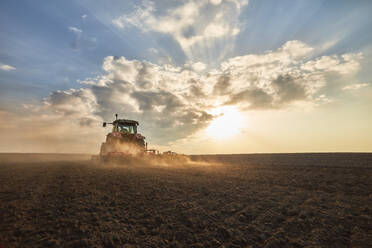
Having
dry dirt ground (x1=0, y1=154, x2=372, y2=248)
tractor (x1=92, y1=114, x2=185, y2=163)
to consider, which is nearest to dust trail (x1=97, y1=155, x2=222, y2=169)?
tractor (x1=92, y1=114, x2=185, y2=163)

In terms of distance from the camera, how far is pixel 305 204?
491cm

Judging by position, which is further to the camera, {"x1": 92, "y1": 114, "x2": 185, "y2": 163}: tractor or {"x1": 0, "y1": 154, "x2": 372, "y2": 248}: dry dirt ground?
{"x1": 92, "y1": 114, "x2": 185, "y2": 163}: tractor

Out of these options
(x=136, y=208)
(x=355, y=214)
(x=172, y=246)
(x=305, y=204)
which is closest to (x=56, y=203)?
(x=136, y=208)

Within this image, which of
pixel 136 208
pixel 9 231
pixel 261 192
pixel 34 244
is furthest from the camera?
pixel 261 192

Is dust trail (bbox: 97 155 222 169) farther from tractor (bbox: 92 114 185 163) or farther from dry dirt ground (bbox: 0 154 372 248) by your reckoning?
dry dirt ground (bbox: 0 154 372 248)

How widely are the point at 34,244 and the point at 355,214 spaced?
20.5 ft

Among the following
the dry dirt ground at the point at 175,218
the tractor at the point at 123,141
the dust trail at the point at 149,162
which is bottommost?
the dry dirt ground at the point at 175,218

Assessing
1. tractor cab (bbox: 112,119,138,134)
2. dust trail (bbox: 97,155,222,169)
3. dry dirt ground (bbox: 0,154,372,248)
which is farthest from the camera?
tractor cab (bbox: 112,119,138,134)

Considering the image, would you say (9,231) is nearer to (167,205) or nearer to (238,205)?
(167,205)

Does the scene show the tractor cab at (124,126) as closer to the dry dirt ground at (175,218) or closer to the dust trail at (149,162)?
the dust trail at (149,162)

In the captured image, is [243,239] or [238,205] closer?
[243,239]

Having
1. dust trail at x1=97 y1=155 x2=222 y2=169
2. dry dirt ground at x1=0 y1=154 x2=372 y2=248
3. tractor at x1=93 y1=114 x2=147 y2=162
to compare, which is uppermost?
tractor at x1=93 y1=114 x2=147 y2=162

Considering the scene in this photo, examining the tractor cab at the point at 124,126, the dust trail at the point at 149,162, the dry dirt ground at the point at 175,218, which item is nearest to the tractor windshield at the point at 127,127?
the tractor cab at the point at 124,126

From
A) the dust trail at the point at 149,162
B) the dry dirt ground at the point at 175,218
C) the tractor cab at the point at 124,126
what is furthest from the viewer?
the tractor cab at the point at 124,126
